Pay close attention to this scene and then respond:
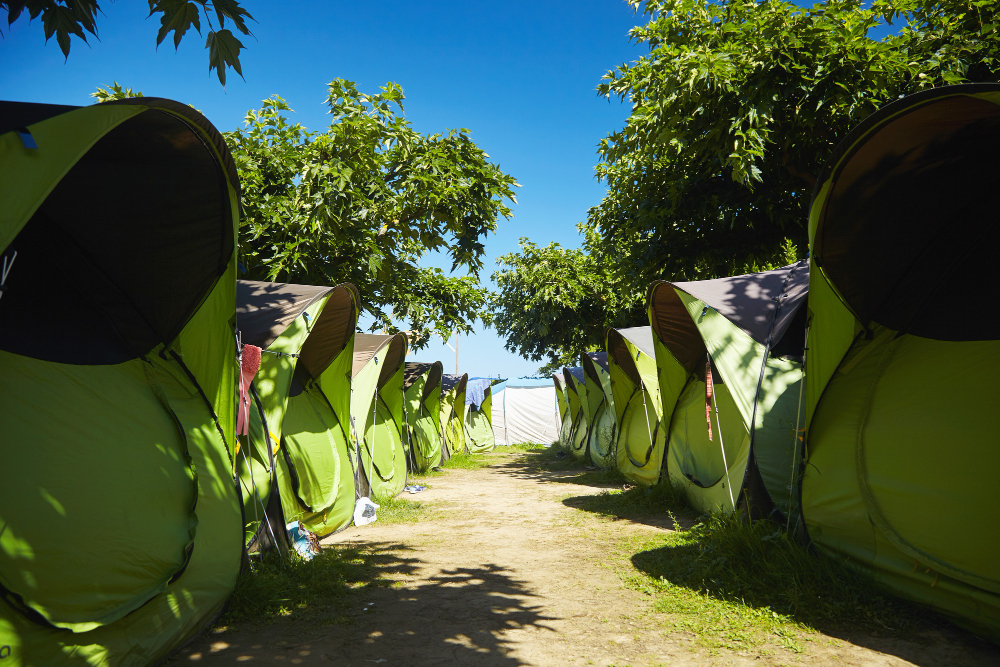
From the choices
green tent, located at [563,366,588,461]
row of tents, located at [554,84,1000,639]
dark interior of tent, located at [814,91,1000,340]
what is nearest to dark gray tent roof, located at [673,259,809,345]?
row of tents, located at [554,84,1000,639]

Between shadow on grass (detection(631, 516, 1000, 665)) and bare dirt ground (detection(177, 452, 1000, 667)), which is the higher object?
shadow on grass (detection(631, 516, 1000, 665))

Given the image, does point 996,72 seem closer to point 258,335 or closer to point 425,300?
point 258,335

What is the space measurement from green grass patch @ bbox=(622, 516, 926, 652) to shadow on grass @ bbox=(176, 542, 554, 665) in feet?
3.38

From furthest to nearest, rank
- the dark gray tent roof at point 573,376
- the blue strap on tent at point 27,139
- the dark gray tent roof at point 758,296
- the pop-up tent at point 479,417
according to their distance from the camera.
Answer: the pop-up tent at point 479,417 → the dark gray tent roof at point 573,376 → the dark gray tent roof at point 758,296 → the blue strap on tent at point 27,139

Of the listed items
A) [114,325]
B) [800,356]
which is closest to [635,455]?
[800,356]

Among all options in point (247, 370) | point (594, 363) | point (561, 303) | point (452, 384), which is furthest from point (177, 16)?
point (452, 384)

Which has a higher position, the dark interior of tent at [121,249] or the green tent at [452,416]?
the dark interior of tent at [121,249]

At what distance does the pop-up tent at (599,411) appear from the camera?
40.6 feet

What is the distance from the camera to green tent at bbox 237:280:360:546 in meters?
5.14

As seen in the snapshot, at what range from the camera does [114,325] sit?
11.7 feet

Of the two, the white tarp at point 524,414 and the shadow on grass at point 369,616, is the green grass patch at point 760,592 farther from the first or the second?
the white tarp at point 524,414

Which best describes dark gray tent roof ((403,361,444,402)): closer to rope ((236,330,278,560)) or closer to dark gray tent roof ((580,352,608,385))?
dark gray tent roof ((580,352,608,385))

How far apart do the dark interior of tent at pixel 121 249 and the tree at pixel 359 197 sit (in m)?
3.13

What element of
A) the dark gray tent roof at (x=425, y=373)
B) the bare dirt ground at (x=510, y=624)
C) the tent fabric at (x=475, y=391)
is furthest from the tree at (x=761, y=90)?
the tent fabric at (x=475, y=391)
